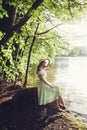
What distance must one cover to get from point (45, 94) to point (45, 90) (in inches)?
6.6

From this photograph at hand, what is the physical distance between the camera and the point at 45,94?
41.1 feet

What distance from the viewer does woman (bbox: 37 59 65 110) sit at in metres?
12.3

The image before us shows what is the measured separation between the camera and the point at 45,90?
41.0 ft

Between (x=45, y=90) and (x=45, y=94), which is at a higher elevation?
(x=45, y=90)

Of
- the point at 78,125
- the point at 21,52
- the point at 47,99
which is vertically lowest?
the point at 78,125

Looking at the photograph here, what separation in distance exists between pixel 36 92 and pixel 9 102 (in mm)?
1675

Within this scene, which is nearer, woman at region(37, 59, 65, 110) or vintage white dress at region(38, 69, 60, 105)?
woman at region(37, 59, 65, 110)

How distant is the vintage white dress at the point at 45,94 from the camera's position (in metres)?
12.4

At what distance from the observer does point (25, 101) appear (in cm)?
1346

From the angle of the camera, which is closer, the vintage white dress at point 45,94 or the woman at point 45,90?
the woman at point 45,90

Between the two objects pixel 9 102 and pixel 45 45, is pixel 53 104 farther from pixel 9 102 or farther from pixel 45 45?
pixel 45 45

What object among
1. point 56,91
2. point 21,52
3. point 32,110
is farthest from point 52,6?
point 21,52

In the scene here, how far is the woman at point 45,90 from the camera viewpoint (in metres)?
12.3

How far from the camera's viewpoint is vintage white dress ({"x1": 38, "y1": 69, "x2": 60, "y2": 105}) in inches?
490
